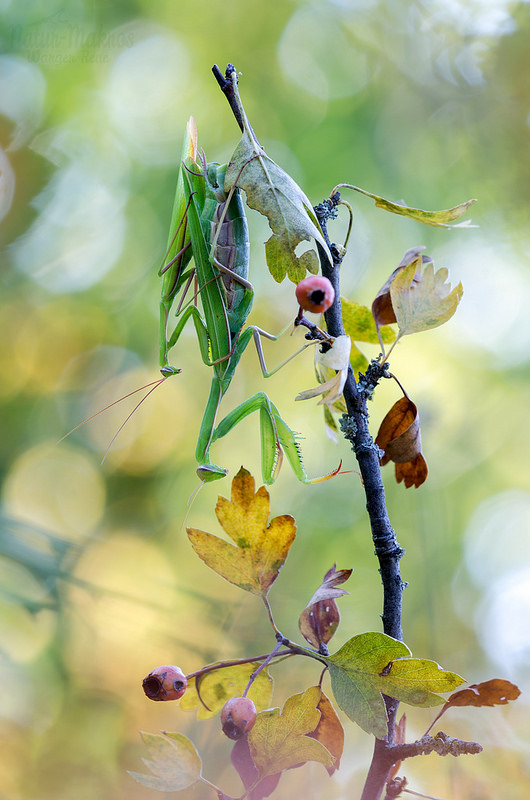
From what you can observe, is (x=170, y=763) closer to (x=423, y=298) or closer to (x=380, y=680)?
(x=380, y=680)

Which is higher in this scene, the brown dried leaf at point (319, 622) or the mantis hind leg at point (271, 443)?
the mantis hind leg at point (271, 443)

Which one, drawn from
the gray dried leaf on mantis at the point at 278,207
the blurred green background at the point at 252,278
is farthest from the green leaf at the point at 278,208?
the blurred green background at the point at 252,278

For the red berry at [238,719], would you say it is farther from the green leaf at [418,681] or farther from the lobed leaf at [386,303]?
the lobed leaf at [386,303]

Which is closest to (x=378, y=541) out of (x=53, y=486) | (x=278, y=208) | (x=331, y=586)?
(x=331, y=586)

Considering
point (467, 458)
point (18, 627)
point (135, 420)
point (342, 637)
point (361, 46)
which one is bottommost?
point (18, 627)

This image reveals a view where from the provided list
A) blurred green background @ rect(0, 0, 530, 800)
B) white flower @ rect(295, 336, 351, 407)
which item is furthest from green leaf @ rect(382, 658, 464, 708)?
blurred green background @ rect(0, 0, 530, 800)

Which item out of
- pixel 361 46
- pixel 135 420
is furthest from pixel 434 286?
pixel 361 46

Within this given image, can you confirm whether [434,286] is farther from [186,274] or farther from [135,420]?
[135,420]
